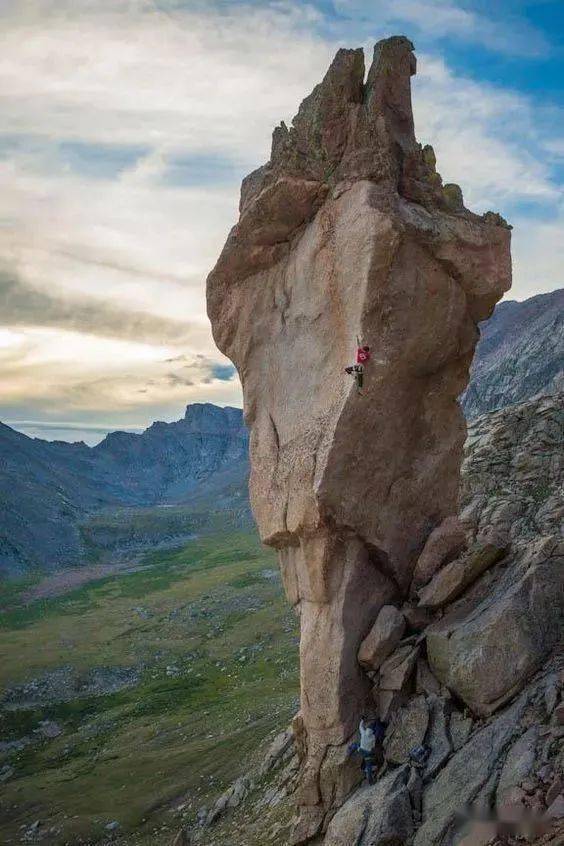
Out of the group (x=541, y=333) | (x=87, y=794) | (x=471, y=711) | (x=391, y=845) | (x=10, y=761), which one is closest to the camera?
(x=391, y=845)

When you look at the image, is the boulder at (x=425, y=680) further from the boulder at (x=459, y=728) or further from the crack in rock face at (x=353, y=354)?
the crack in rock face at (x=353, y=354)

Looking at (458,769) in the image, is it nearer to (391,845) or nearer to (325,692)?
(391,845)

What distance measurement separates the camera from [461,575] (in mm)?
21234

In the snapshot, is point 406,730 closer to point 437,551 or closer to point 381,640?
point 381,640

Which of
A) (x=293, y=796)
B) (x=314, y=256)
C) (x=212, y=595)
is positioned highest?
(x=314, y=256)

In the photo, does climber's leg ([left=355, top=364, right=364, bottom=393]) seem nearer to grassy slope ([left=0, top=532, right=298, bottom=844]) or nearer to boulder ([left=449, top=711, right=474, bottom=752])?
boulder ([left=449, top=711, right=474, bottom=752])

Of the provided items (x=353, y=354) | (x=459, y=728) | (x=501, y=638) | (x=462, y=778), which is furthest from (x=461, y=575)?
(x=353, y=354)

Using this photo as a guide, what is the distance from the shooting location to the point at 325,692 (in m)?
21.5

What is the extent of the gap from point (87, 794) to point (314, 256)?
1452 inches

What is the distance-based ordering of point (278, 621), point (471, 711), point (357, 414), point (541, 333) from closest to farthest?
1. point (471, 711)
2. point (357, 414)
3. point (278, 621)
4. point (541, 333)

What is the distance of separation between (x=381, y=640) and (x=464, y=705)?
11.2 feet

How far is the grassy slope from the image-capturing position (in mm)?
35531

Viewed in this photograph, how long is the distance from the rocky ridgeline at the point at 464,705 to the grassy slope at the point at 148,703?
1102cm

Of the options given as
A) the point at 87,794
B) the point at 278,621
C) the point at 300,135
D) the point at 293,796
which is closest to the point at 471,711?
the point at 293,796
